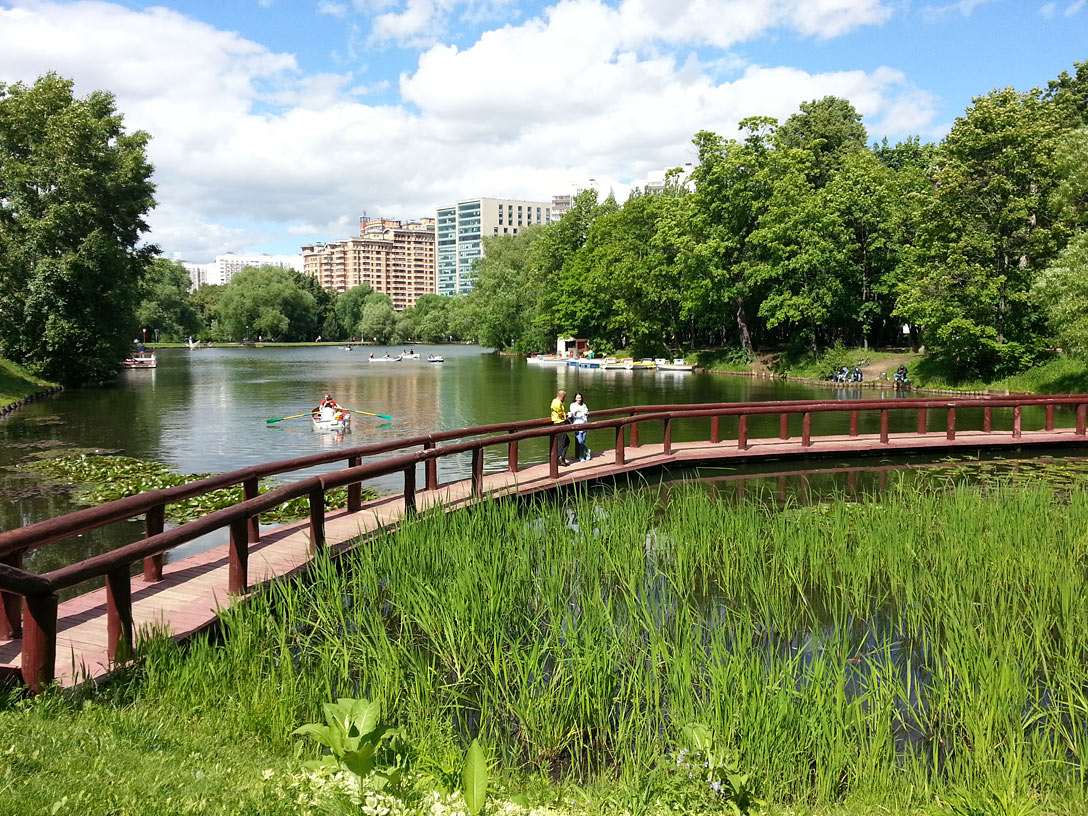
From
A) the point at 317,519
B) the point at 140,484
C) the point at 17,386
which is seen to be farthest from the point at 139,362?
the point at 317,519

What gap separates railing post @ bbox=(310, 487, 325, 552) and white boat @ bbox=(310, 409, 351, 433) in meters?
20.3

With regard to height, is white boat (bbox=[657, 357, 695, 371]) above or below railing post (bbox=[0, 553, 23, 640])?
above

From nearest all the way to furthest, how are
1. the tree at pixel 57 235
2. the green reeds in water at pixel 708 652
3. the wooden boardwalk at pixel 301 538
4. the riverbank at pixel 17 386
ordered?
the green reeds in water at pixel 708 652
the wooden boardwalk at pixel 301 538
the riverbank at pixel 17 386
the tree at pixel 57 235

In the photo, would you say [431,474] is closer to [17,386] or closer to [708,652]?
[708,652]

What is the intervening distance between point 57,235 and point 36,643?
42550 millimetres

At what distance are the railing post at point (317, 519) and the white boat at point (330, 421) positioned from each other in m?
20.3

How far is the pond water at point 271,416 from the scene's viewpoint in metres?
19.2

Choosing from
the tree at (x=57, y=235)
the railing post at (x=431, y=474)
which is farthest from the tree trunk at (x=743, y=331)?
the railing post at (x=431, y=474)

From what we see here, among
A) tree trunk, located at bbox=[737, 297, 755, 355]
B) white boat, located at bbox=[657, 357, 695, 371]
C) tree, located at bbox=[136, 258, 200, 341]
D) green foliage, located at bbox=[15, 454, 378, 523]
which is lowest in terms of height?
green foliage, located at bbox=[15, 454, 378, 523]

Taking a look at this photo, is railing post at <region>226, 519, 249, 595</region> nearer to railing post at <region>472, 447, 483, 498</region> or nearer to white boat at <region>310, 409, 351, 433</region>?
railing post at <region>472, 447, 483, 498</region>

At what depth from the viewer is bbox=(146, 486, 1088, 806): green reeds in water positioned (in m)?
4.80

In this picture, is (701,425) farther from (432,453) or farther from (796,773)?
(796,773)

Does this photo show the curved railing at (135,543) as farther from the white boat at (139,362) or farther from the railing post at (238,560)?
the white boat at (139,362)

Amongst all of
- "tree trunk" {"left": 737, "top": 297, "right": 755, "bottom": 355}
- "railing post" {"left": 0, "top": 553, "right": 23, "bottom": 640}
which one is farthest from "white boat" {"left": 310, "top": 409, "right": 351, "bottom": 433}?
"tree trunk" {"left": 737, "top": 297, "right": 755, "bottom": 355}
